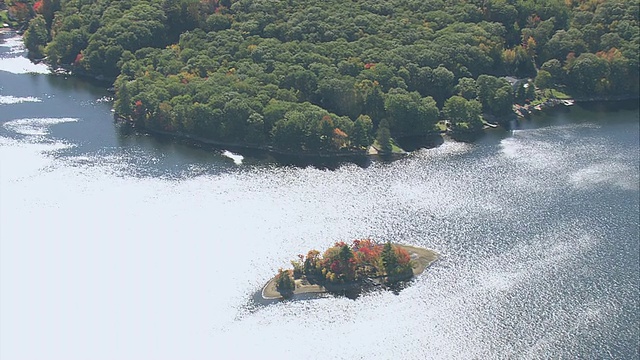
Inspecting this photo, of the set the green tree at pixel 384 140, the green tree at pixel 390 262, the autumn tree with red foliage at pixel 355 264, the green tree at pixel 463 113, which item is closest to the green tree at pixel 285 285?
the autumn tree with red foliage at pixel 355 264

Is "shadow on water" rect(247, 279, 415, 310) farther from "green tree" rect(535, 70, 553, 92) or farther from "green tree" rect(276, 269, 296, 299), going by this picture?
"green tree" rect(535, 70, 553, 92)

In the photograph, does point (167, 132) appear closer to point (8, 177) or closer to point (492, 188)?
point (8, 177)

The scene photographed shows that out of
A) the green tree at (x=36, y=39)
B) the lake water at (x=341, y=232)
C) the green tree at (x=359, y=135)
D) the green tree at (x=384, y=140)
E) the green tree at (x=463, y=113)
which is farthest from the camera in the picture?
the green tree at (x=36, y=39)

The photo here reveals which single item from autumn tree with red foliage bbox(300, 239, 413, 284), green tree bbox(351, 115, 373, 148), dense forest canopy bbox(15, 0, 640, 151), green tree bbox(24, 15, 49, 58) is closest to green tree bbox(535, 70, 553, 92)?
dense forest canopy bbox(15, 0, 640, 151)

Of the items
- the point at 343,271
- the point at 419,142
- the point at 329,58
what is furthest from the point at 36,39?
the point at 343,271

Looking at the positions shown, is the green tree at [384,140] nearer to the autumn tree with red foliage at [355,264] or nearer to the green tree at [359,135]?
the green tree at [359,135]

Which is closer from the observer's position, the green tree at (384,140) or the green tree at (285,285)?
the green tree at (285,285)

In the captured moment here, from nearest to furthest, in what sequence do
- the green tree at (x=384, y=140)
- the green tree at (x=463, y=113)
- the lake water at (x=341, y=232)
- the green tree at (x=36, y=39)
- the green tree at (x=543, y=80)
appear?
the lake water at (x=341, y=232) < the green tree at (x=384, y=140) < the green tree at (x=463, y=113) < the green tree at (x=543, y=80) < the green tree at (x=36, y=39)

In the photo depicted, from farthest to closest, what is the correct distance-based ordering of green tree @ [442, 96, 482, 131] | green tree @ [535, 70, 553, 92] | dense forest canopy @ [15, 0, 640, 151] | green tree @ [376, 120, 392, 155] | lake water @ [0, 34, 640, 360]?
1. green tree @ [535, 70, 553, 92]
2. green tree @ [442, 96, 482, 131]
3. dense forest canopy @ [15, 0, 640, 151]
4. green tree @ [376, 120, 392, 155]
5. lake water @ [0, 34, 640, 360]
